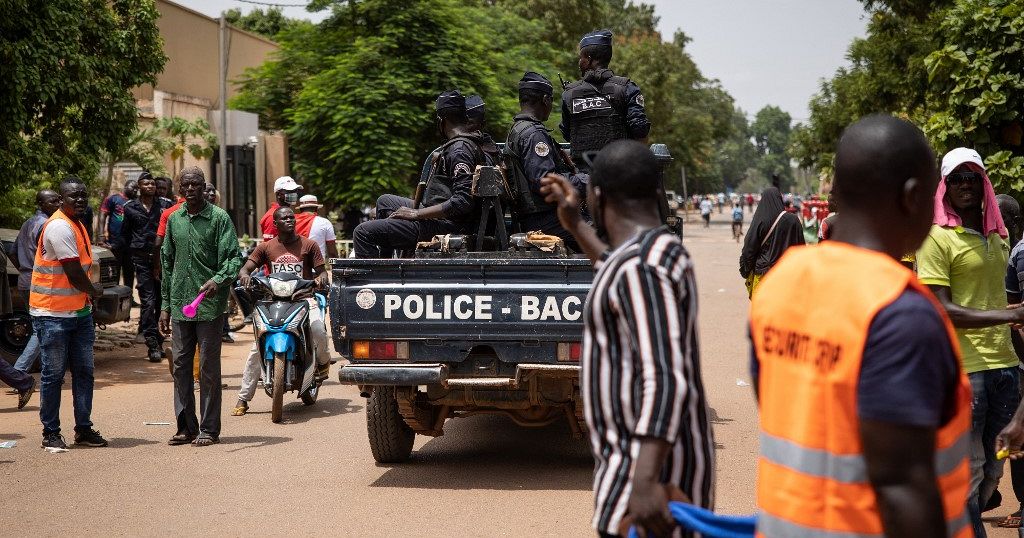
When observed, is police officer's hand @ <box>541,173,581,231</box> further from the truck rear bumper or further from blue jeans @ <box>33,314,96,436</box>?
blue jeans @ <box>33,314,96,436</box>

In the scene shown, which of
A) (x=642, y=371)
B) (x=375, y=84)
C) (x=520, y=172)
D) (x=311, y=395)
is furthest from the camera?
(x=375, y=84)

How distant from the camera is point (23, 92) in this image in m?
11.2

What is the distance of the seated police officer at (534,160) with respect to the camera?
24.0ft

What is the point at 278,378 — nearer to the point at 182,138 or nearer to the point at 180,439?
the point at 180,439

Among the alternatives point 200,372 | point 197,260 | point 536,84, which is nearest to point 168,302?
point 197,260

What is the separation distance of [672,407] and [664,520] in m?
0.29

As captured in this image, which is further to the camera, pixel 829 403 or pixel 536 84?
pixel 536 84

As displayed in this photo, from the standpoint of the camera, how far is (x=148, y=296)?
12.6 m

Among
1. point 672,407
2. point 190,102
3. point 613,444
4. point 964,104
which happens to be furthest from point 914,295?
point 190,102

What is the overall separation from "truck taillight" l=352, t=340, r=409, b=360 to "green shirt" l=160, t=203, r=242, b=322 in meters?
1.76

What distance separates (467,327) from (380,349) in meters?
0.55

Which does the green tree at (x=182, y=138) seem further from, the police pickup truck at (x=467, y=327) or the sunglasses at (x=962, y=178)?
the sunglasses at (x=962, y=178)

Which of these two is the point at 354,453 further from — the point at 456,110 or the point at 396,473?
the point at 456,110

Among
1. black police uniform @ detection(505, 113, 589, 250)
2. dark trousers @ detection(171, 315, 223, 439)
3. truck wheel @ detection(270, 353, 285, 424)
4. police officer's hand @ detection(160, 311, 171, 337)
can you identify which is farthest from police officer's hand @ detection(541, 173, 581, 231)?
truck wheel @ detection(270, 353, 285, 424)
